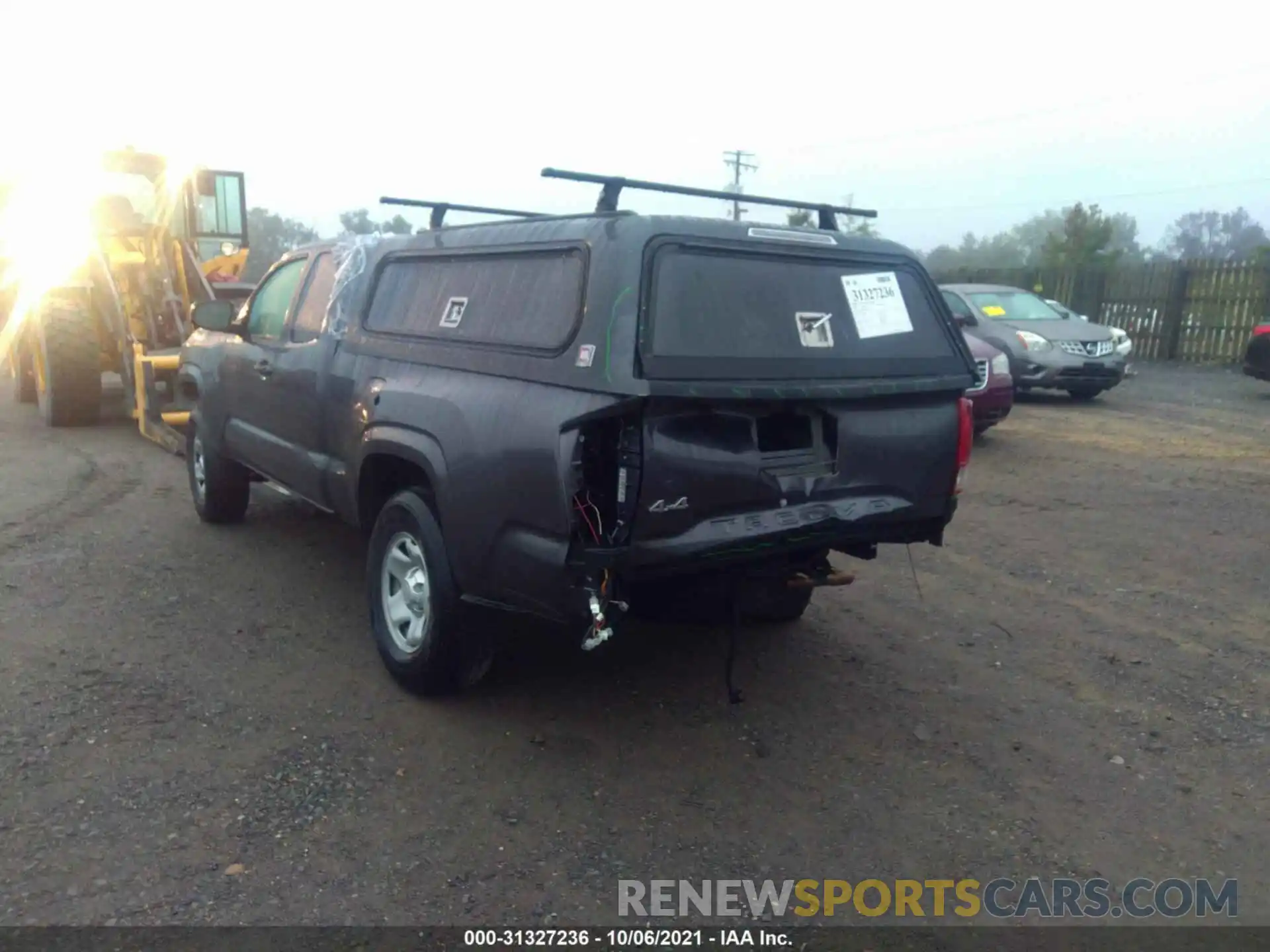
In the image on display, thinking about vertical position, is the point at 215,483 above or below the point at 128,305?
below

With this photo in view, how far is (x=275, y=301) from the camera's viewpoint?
6238 millimetres

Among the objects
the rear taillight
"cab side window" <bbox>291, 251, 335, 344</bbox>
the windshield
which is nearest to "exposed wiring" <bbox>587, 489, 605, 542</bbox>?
the rear taillight

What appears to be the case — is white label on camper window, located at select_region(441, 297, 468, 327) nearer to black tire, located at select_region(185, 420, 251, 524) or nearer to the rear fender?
the rear fender

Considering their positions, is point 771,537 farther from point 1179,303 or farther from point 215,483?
point 1179,303

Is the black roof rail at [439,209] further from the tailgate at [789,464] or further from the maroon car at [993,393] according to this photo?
the maroon car at [993,393]

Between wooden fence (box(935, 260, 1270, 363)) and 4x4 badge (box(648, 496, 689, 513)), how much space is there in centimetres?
1886

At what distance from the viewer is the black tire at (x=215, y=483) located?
6.96 m

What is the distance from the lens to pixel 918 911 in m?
3.17

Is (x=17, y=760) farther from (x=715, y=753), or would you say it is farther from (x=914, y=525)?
(x=914, y=525)

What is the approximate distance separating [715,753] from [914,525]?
1253mm

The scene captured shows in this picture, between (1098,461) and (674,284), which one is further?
(1098,461)

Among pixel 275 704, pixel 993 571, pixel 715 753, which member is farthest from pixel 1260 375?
pixel 275 704

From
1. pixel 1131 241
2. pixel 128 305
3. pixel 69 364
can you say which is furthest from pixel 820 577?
pixel 1131 241

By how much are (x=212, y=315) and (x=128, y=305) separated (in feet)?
16.9
